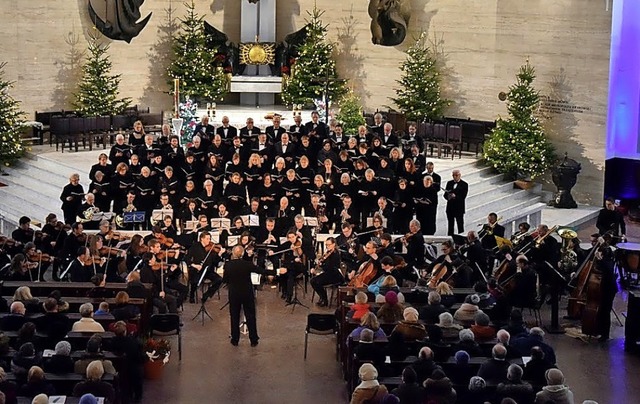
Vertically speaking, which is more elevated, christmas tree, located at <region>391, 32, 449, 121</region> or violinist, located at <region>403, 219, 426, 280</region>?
christmas tree, located at <region>391, 32, 449, 121</region>

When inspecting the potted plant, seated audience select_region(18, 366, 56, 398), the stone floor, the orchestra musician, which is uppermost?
the orchestra musician

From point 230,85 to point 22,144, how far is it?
616cm

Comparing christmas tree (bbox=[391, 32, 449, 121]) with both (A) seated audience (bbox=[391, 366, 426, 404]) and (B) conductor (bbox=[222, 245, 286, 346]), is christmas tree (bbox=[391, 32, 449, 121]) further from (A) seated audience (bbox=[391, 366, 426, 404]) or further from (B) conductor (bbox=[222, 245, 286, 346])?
(A) seated audience (bbox=[391, 366, 426, 404])

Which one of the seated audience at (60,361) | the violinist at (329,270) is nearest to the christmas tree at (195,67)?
the violinist at (329,270)

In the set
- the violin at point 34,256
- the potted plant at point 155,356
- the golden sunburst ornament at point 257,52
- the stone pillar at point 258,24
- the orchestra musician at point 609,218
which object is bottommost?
the potted plant at point 155,356

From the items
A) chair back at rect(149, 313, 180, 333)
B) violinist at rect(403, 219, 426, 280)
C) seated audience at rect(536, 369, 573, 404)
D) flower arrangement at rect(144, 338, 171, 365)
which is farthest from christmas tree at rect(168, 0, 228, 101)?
seated audience at rect(536, 369, 573, 404)

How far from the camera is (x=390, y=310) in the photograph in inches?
557

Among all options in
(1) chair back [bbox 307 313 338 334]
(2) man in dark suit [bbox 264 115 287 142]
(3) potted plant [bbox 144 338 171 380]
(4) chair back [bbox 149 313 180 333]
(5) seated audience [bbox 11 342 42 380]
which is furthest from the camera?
(2) man in dark suit [bbox 264 115 287 142]

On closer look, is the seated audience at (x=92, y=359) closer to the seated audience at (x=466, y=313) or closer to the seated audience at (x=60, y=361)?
the seated audience at (x=60, y=361)

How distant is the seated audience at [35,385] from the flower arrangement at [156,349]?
2.98 metres

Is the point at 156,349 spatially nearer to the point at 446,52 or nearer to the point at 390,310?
the point at 390,310

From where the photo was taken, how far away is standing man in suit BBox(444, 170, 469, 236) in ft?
68.0

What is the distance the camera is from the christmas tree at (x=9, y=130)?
959 inches

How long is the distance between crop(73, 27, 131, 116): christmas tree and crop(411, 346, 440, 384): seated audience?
16498mm
